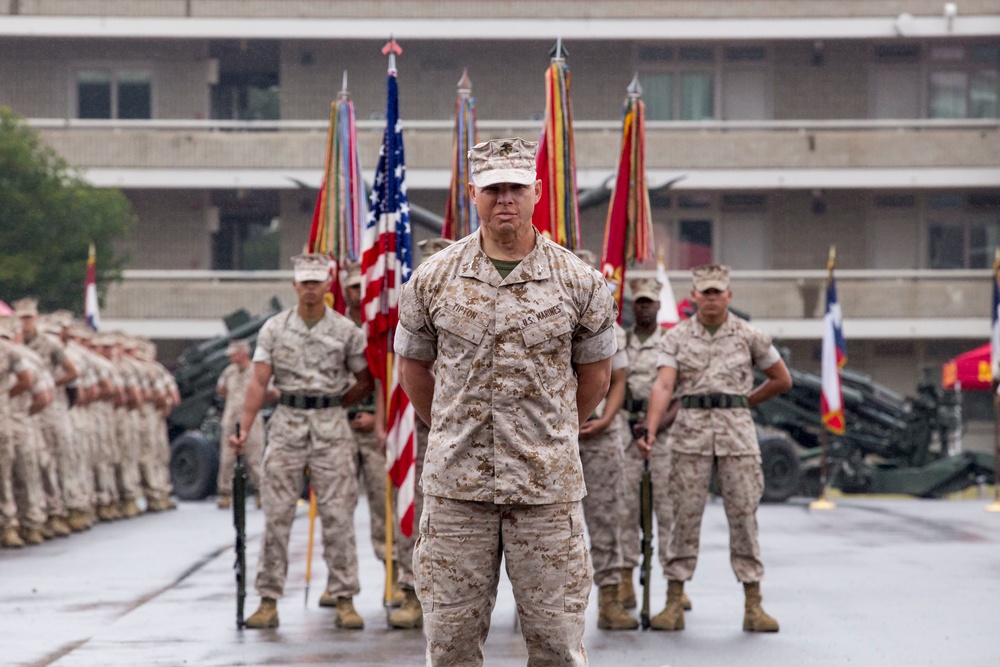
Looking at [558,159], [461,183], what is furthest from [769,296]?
[558,159]

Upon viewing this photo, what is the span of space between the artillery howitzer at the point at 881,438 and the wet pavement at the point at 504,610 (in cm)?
670

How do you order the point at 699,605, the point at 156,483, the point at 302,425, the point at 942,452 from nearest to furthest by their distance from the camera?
the point at 302,425
the point at 699,605
the point at 156,483
the point at 942,452

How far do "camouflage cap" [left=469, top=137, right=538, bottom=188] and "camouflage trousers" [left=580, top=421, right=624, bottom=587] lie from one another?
4375 millimetres

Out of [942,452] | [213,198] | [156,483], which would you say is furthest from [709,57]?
[156,483]

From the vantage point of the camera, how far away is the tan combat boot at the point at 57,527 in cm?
1820

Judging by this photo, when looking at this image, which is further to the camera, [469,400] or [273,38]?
[273,38]

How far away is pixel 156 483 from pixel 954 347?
19008 mm

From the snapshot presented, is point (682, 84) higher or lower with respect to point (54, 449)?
higher

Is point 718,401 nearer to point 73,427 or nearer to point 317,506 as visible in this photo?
point 317,506

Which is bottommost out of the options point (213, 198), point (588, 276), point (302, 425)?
point (302, 425)

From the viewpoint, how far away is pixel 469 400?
6.27 metres

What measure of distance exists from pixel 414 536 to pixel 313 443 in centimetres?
83

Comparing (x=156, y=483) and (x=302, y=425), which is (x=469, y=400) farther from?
(x=156, y=483)

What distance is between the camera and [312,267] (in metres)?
10.8
